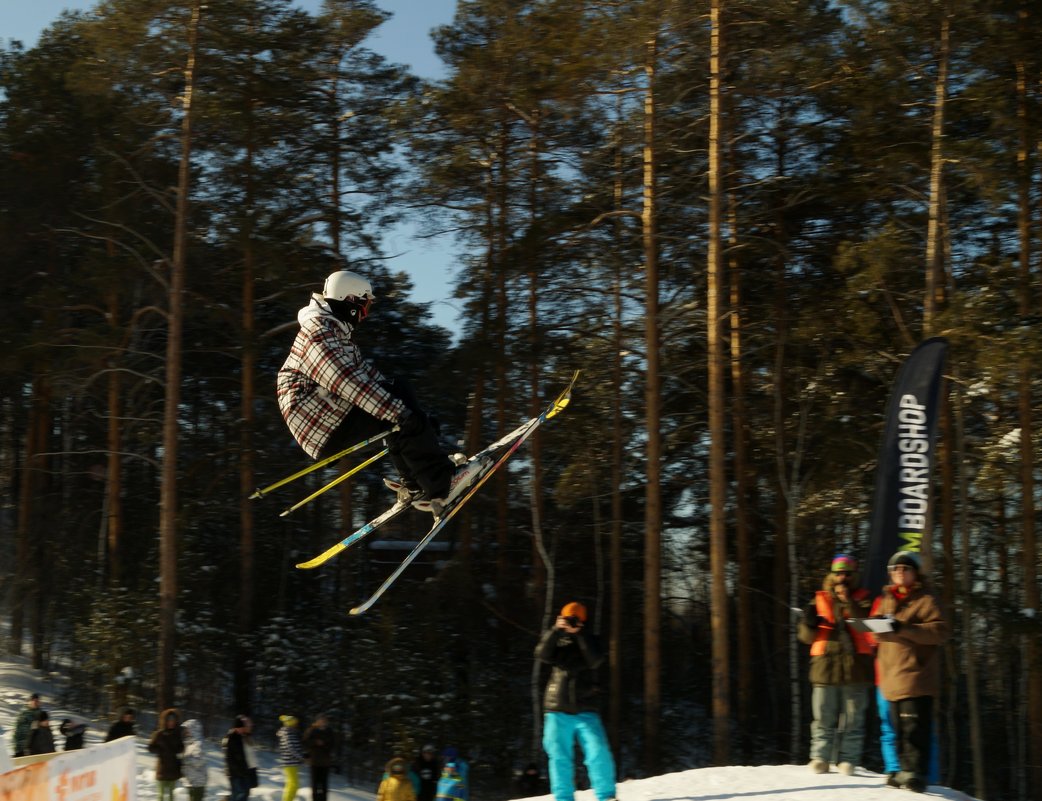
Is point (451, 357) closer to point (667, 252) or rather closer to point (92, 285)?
point (667, 252)

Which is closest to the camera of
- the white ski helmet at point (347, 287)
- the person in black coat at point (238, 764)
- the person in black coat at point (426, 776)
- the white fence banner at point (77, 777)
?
the white fence banner at point (77, 777)

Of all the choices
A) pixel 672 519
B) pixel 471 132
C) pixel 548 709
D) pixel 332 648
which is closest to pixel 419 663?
pixel 332 648

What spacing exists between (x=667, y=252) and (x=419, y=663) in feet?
25.6

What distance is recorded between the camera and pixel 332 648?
67.3ft

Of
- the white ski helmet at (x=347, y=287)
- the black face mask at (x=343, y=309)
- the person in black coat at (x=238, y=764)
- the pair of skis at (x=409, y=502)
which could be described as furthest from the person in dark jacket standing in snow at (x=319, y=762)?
the white ski helmet at (x=347, y=287)

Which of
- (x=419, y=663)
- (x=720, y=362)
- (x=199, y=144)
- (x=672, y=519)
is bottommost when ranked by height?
(x=419, y=663)

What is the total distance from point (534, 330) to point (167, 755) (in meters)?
9.91

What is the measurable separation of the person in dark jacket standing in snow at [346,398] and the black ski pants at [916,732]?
3231 millimetres

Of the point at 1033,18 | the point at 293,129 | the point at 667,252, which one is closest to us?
the point at 1033,18

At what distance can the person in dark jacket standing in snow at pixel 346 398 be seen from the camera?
6828 mm

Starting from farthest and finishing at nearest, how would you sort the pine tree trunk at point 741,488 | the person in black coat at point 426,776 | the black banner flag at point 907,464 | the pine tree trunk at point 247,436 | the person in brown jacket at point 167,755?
the pine tree trunk at point 741,488, the pine tree trunk at point 247,436, the person in black coat at point 426,776, the person in brown jacket at point 167,755, the black banner flag at point 907,464

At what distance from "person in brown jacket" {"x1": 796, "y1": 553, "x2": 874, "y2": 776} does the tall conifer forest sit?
7.31m

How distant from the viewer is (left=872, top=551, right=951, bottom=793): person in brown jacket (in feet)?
24.0

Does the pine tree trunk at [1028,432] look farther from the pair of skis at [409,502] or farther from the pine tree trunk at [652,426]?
the pair of skis at [409,502]
